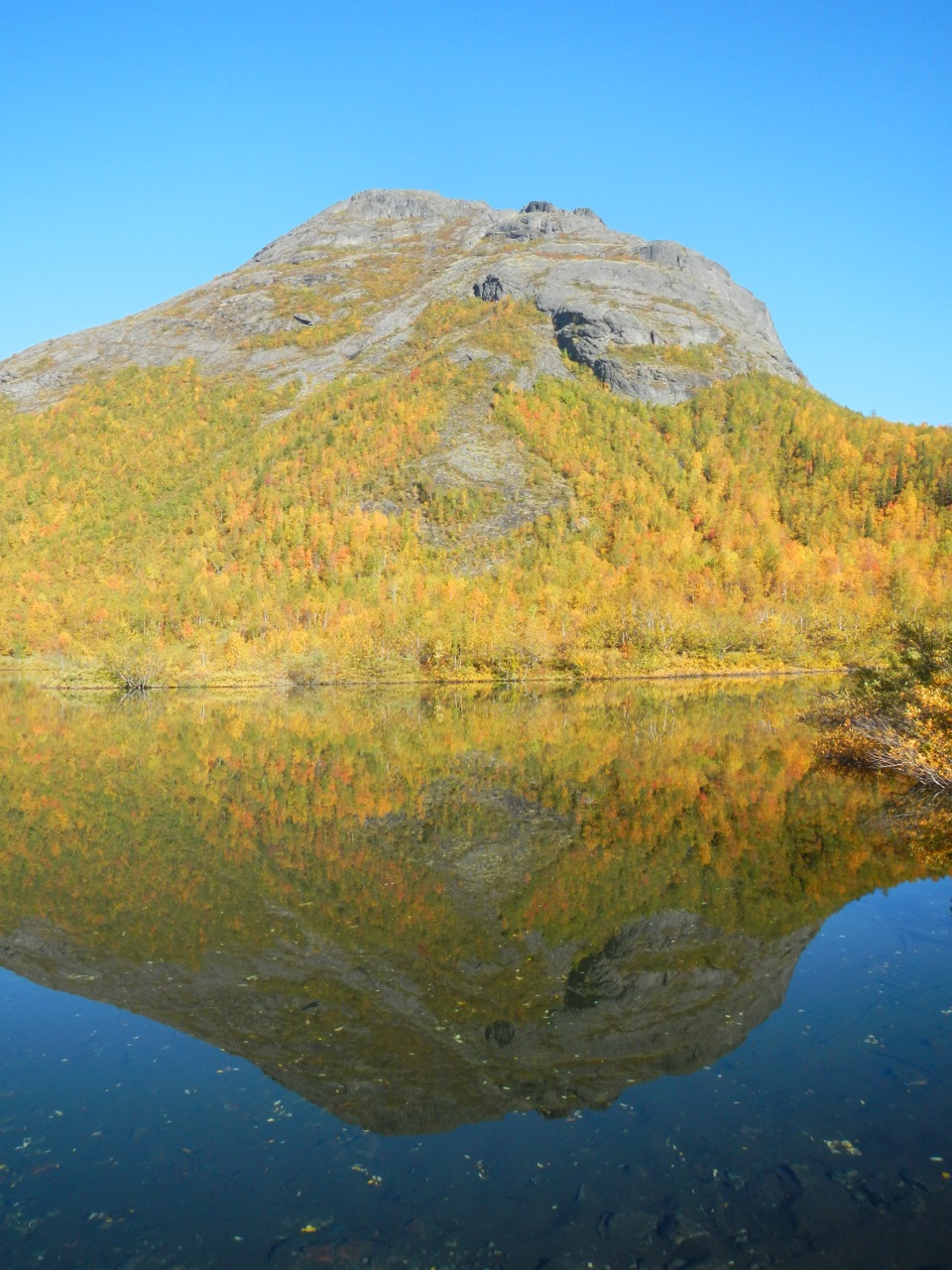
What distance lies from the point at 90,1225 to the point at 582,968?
7.83 metres

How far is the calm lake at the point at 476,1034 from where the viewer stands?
7.21 m

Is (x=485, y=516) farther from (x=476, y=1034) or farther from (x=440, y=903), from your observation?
(x=476, y=1034)

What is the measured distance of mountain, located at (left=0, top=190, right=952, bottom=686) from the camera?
309ft

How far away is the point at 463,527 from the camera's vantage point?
132m

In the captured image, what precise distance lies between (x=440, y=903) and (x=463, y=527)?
11898 centimetres

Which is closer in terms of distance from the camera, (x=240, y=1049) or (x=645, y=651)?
(x=240, y=1049)

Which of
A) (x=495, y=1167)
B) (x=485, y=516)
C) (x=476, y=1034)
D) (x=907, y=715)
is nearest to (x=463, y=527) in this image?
(x=485, y=516)

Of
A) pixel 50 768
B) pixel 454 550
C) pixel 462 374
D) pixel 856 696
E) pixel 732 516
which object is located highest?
pixel 462 374

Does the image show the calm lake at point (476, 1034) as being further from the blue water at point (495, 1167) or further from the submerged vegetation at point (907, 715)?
the submerged vegetation at point (907, 715)

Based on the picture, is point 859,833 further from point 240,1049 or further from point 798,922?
point 240,1049

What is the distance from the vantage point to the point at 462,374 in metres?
169

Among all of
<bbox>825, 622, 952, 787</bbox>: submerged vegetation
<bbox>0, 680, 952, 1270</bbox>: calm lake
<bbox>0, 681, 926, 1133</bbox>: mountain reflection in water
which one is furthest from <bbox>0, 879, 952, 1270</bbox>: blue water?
<bbox>825, 622, 952, 787</bbox>: submerged vegetation

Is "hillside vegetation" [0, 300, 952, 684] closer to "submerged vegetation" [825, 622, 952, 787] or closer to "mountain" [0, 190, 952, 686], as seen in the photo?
"mountain" [0, 190, 952, 686]

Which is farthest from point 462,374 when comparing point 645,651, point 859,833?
point 859,833
